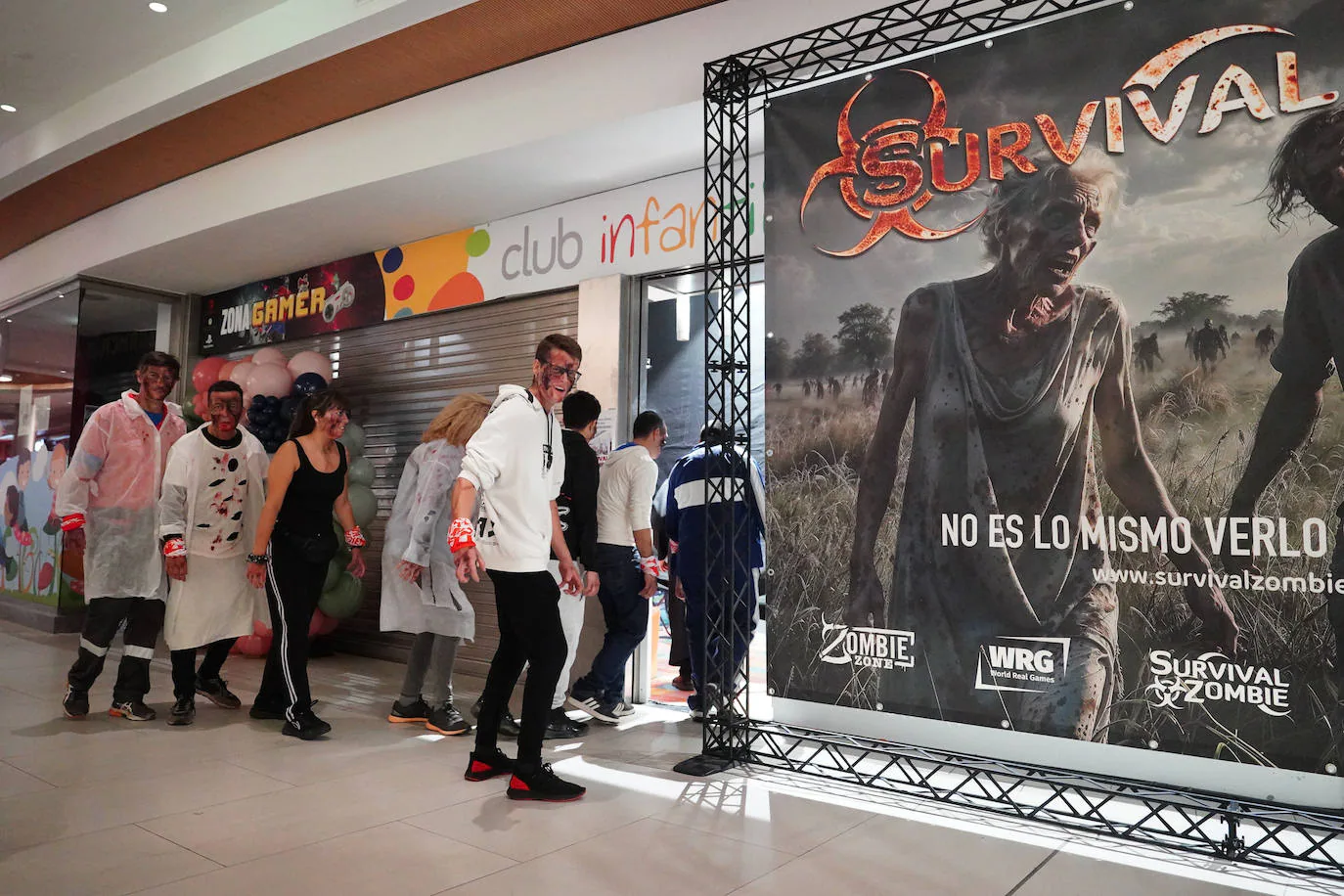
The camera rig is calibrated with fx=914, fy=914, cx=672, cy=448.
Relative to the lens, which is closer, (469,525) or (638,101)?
(469,525)

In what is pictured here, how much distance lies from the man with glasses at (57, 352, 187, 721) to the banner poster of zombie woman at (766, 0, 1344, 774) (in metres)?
2.93

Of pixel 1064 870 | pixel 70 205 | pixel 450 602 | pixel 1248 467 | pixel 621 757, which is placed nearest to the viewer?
pixel 1064 870

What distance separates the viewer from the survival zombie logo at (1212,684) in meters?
2.72

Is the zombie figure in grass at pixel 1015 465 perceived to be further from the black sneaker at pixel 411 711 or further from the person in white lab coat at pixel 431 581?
the black sneaker at pixel 411 711

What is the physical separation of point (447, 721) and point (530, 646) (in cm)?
131

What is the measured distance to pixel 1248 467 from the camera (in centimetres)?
279

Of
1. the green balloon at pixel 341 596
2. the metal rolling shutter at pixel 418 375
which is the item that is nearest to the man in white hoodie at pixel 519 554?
the metal rolling shutter at pixel 418 375

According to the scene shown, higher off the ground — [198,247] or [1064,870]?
[198,247]

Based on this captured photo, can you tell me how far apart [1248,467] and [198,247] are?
6714mm

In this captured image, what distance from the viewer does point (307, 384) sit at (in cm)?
634

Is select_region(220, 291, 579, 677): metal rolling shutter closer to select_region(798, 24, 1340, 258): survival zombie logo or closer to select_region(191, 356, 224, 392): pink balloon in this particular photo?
select_region(191, 356, 224, 392): pink balloon

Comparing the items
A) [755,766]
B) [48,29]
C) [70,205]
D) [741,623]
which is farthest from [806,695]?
[70,205]

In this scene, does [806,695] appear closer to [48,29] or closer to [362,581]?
[362,581]

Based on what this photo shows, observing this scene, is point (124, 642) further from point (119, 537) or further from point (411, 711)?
point (411, 711)
